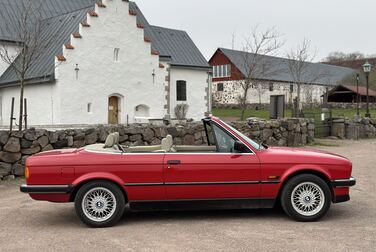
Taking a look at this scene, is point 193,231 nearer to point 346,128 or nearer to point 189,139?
point 189,139

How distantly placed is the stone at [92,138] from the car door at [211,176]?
6.36 metres

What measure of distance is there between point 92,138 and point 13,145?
2174mm

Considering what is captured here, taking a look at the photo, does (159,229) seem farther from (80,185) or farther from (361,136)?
(361,136)

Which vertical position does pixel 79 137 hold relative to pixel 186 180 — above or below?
above

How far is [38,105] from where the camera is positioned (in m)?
23.6

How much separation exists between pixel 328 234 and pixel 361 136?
19824 millimetres

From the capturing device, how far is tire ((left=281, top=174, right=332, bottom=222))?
6.52m

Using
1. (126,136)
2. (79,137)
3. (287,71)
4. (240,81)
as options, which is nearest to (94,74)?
(126,136)

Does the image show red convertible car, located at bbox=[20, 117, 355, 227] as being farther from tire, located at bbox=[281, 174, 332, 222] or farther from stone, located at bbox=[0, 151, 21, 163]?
stone, located at bbox=[0, 151, 21, 163]

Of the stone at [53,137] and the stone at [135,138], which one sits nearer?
the stone at [53,137]

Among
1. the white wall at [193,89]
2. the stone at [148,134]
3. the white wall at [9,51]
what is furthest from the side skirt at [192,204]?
the white wall at [193,89]

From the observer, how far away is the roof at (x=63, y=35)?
23.9 m

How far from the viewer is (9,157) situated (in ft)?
36.3

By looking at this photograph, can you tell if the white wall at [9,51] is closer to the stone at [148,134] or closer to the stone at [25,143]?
the stone at [148,134]
